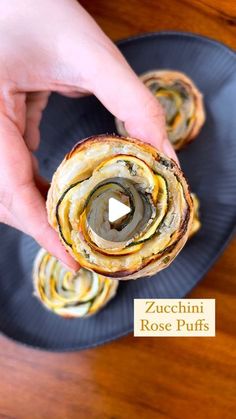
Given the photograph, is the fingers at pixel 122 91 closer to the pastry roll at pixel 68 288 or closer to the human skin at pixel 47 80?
the human skin at pixel 47 80

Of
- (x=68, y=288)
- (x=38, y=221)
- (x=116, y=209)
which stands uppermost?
(x=116, y=209)

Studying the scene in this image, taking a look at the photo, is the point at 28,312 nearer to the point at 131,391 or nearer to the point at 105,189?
the point at 131,391

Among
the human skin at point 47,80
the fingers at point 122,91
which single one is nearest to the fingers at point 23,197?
the human skin at point 47,80

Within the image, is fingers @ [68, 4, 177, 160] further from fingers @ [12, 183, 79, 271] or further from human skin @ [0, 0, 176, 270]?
fingers @ [12, 183, 79, 271]

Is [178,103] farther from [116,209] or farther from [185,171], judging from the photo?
[116,209]

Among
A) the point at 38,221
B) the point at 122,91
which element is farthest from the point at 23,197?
the point at 122,91

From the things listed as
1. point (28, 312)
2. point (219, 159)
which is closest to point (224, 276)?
point (219, 159)

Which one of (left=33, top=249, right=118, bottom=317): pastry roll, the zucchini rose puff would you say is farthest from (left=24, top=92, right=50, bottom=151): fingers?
the zucchini rose puff
